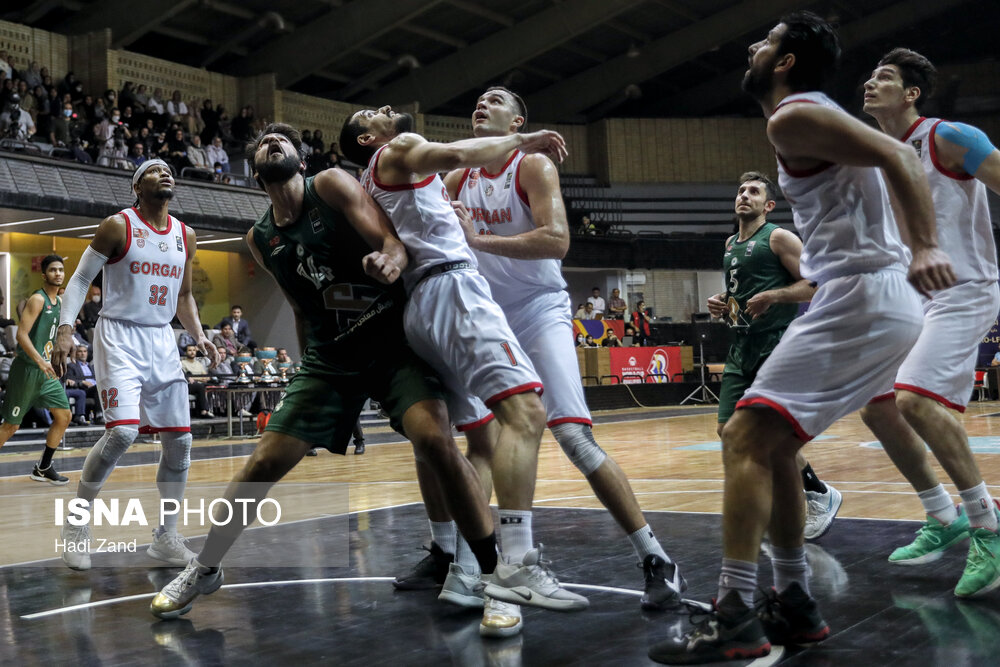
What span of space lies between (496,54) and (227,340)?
11.8 m

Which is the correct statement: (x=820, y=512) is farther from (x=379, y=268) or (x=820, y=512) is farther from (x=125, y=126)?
(x=125, y=126)

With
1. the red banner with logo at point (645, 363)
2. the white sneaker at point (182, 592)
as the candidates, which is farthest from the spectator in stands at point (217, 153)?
the white sneaker at point (182, 592)

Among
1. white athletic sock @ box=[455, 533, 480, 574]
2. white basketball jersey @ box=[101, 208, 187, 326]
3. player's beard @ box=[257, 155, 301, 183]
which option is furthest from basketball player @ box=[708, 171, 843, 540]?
white basketball jersey @ box=[101, 208, 187, 326]

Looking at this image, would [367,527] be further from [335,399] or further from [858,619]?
[858,619]

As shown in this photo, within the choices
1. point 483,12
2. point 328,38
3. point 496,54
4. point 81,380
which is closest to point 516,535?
point 81,380

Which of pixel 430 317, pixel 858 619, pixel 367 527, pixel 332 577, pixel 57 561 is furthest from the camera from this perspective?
pixel 367 527

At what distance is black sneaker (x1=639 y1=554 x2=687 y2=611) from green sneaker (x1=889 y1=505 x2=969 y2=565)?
1008mm

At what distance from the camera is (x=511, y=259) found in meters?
3.79

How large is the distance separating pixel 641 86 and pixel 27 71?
1776cm

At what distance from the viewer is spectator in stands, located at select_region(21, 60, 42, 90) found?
1769 cm

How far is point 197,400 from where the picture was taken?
48.5 ft

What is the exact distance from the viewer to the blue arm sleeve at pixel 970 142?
346 cm

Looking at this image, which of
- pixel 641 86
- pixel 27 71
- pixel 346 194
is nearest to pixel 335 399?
pixel 346 194

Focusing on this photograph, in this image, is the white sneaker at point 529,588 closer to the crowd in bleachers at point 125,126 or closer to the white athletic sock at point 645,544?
the white athletic sock at point 645,544
